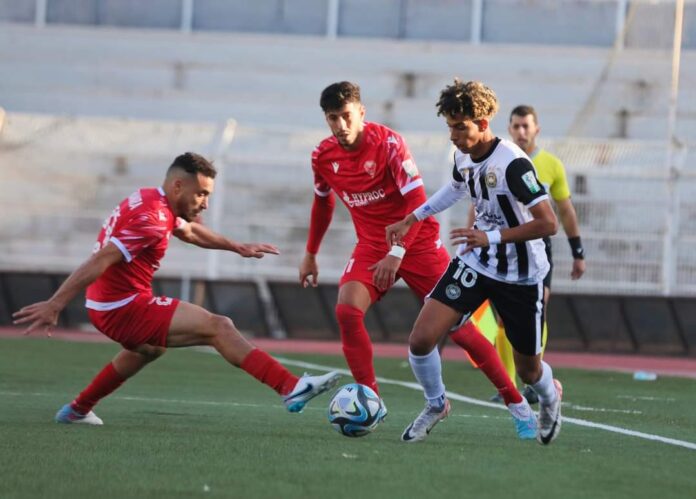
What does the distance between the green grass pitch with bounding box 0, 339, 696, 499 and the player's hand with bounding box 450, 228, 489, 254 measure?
972mm

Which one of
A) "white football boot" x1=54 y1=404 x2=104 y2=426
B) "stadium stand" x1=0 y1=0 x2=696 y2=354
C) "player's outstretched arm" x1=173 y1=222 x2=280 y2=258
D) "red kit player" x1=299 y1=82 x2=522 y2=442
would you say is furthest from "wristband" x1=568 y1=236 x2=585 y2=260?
"stadium stand" x1=0 y1=0 x2=696 y2=354

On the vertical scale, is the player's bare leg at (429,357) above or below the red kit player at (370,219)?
below

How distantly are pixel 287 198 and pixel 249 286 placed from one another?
1440 millimetres

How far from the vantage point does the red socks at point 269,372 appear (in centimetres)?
755

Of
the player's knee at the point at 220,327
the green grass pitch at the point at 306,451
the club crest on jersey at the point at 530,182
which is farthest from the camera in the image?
the player's knee at the point at 220,327

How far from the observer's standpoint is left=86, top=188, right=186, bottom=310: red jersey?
754cm

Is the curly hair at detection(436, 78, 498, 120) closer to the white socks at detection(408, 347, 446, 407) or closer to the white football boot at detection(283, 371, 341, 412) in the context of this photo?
the white socks at detection(408, 347, 446, 407)

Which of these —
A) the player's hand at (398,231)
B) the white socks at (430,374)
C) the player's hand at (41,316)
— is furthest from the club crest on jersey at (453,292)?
A: the player's hand at (41,316)

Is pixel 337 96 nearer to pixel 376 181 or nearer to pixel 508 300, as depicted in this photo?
pixel 376 181

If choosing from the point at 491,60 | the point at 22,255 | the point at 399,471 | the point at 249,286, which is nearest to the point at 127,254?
the point at 399,471

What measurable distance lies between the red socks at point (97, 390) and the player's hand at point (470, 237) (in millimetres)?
2313

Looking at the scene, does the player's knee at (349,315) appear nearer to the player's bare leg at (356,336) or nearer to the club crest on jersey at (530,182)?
the player's bare leg at (356,336)

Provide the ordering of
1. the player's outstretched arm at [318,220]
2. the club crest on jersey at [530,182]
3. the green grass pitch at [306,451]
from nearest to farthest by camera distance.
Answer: the green grass pitch at [306,451]
the club crest on jersey at [530,182]
the player's outstretched arm at [318,220]

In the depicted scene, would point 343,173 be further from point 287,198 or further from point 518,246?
point 287,198
